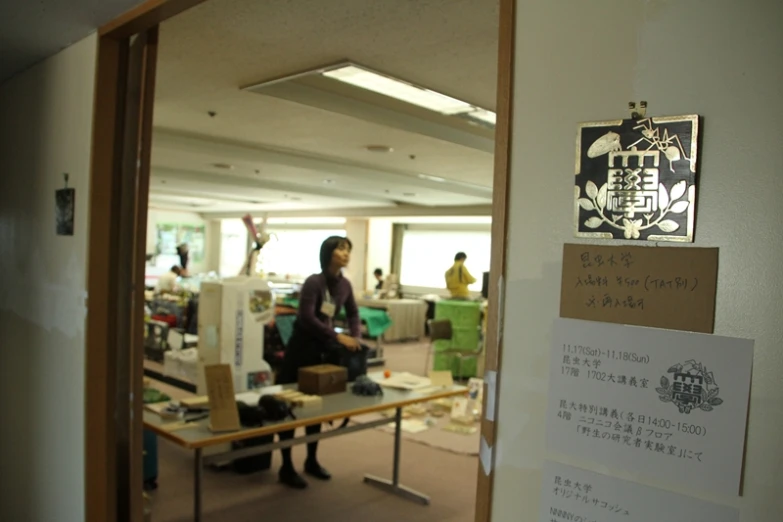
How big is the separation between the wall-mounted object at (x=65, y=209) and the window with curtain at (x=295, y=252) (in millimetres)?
11934

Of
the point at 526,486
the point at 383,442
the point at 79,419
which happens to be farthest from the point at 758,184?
the point at 383,442

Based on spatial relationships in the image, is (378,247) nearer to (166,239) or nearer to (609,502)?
(166,239)

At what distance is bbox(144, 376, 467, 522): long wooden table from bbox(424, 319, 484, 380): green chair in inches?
95.6

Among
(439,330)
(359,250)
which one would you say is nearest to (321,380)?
(439,330)

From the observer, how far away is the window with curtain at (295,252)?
1470cm

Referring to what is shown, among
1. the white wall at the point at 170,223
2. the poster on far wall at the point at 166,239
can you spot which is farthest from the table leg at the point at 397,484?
the poster on far wall at the point at 166,239

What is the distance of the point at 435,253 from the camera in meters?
12.9

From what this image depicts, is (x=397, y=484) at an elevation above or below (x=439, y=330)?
below

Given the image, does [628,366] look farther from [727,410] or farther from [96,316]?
[96,316]

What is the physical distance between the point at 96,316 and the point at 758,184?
214 centimetres

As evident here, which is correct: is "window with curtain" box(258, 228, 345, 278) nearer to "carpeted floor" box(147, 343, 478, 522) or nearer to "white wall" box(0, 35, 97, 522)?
"carpeted floor" box(147, 343, 478, 522)

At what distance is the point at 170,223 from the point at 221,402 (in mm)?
13320

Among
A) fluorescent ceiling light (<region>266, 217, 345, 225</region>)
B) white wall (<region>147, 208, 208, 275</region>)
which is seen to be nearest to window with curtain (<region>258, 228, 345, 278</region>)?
fluorescent ceiling light (<region>266, 217, 345, 225</region>)

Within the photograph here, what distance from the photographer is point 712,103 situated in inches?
34.7
